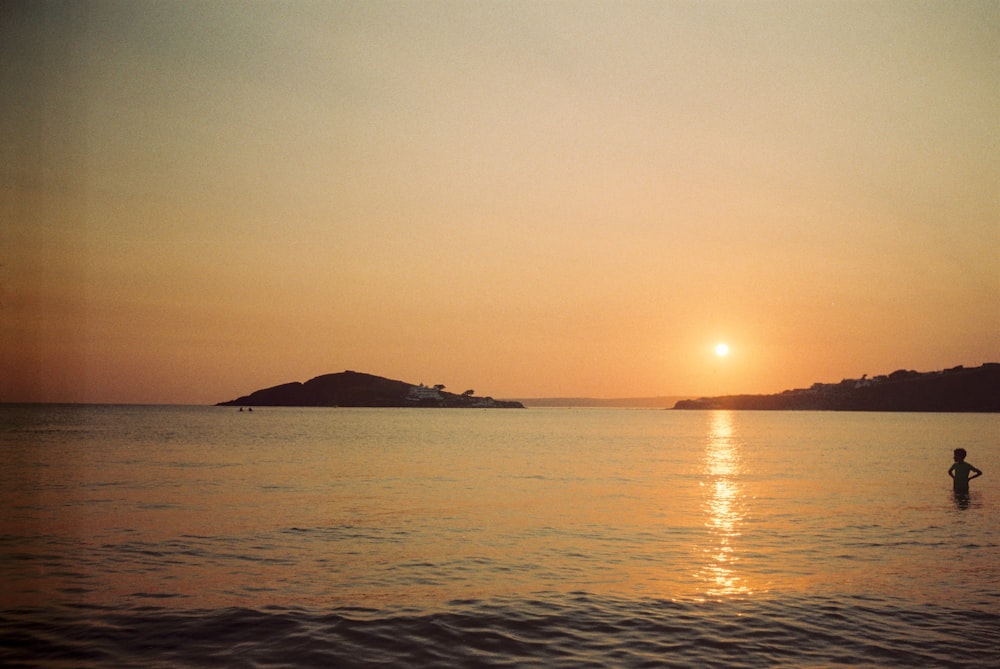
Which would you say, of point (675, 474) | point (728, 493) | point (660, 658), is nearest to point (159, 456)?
point (675, 474)

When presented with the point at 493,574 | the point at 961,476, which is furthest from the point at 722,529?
the point at 961,476

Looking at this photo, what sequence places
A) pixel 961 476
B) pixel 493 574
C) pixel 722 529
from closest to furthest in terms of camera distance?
pixel 493 574
pixel 722 529
pixel 961 476

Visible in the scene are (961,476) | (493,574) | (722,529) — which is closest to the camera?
(493,574)

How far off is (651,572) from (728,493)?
74.4 ft

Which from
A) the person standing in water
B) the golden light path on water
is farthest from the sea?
the person standing in water

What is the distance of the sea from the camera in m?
13.2

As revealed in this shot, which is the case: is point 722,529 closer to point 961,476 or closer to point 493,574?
point 493,574

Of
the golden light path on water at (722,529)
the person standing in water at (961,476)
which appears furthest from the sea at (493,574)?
the person standing in water at (961,476)

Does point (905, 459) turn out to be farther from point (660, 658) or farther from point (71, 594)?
point (71, 594)

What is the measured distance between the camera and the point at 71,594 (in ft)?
55.5

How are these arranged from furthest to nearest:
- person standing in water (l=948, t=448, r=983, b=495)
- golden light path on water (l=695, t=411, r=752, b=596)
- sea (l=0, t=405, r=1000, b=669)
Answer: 1. person standing in water (l=948, t=448, r=983, b=495)
2. golden light path on water (l=695, t=411, r=752, b=596)
3. sea (l=0, t=405, r=1000, b=669)

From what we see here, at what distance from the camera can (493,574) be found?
1928 centimetres

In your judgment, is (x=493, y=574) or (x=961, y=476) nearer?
(x=493, y=574)

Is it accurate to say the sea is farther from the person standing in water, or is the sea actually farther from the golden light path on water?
the person standing in water
